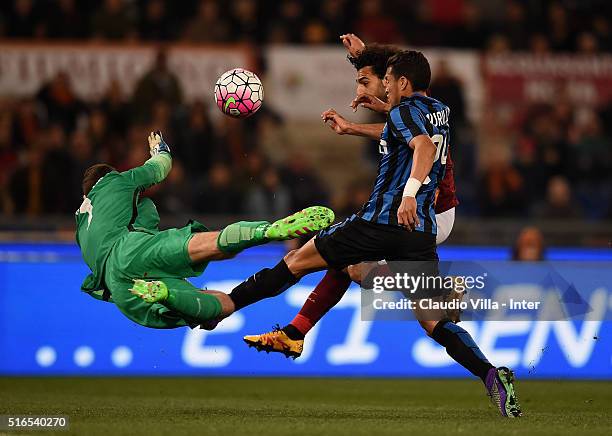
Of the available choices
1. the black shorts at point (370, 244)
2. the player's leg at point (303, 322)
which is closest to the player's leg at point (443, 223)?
the black shorts at point (370, 244)

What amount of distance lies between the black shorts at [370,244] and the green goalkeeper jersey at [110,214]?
136cm

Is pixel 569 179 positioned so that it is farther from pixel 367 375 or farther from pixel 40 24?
pixel 40 24

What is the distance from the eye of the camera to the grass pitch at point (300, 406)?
22.5ft

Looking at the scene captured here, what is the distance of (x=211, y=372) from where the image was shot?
442 inches

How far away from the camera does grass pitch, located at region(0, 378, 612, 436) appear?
6.85 m

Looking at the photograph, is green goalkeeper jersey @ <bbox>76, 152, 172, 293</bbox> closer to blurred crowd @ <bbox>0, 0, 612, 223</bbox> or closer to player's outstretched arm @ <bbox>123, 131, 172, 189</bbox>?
player's outstretched arm @ <bbox>123, 131, 172, 189</bbox>

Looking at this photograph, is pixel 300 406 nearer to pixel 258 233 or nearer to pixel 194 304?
pixel 194 304

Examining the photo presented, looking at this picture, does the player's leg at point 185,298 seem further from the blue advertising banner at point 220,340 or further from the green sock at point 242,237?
the blue advertising banner at point 220,340

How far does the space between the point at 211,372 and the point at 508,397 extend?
14.5 feet

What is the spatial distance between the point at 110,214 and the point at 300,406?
73.2 inches

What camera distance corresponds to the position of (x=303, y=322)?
7969 millimetres

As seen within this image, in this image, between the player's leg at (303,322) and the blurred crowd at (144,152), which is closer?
the player's leg at (303,322)

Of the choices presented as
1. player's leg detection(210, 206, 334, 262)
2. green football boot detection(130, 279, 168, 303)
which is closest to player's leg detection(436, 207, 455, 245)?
player's leg detection(210, 206, 334, 262)

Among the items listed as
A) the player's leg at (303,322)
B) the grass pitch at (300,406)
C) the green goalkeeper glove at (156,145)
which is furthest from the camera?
the green goalkeeper glove at (156,145)
